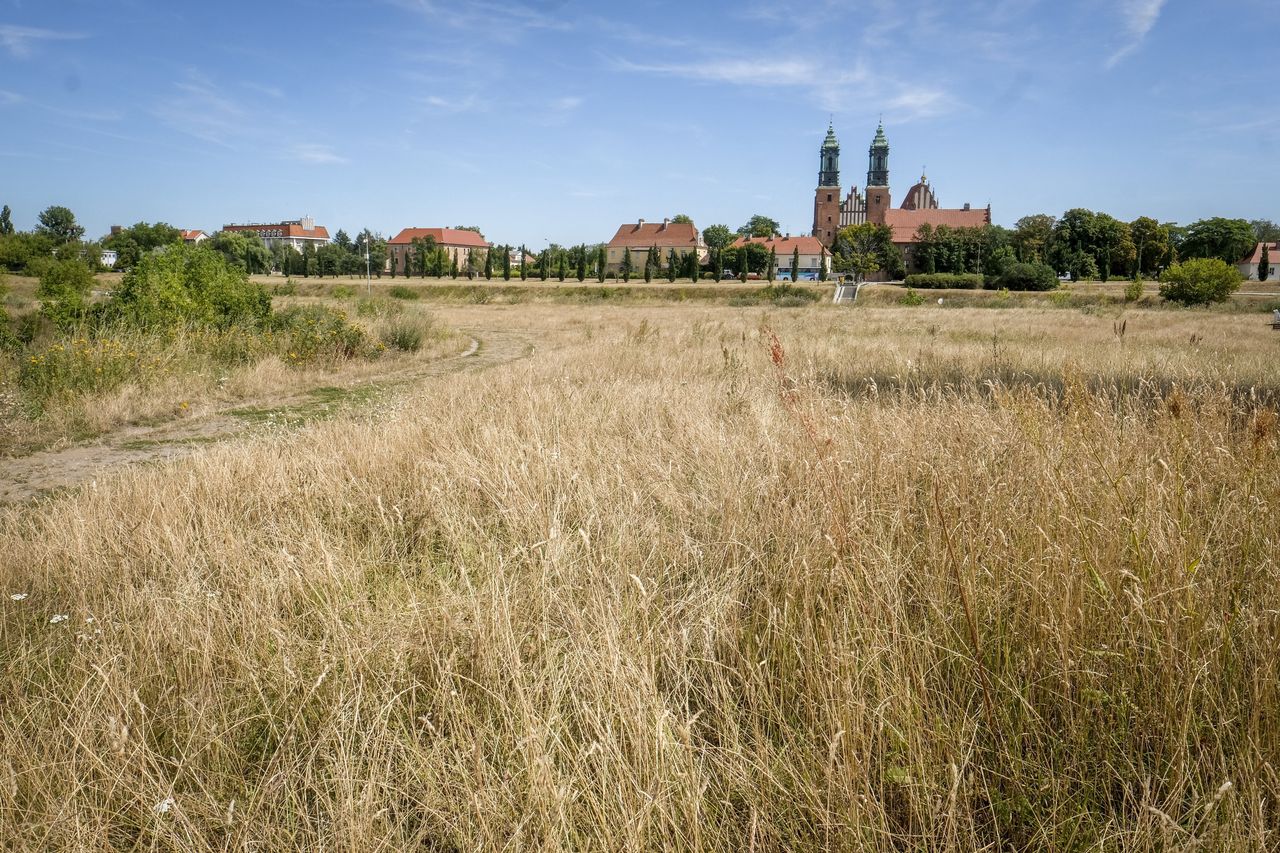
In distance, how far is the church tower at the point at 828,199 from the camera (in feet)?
441

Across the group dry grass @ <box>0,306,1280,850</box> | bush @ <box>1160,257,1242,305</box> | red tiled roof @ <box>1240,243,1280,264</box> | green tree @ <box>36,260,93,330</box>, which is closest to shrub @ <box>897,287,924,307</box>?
bush @ <box>1160,257,1242,305</box>

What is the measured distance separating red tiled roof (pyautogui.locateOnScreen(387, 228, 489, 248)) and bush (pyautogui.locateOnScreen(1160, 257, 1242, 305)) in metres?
115

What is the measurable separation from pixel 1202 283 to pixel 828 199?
10499 centimetres

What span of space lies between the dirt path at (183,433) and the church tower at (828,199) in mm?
130993

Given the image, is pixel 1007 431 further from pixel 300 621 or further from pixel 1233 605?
pixel 300 621

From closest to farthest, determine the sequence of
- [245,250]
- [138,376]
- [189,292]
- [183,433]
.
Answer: [183,433]
[138,376]
[189,292]
[245,250]

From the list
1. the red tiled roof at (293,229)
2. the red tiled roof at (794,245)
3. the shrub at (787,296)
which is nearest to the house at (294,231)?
the red tiled roof at (293,229)

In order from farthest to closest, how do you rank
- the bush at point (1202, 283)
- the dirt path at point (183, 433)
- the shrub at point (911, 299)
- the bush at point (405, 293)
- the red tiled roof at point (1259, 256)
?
the red tiled roof at point (1259, 256), the bush at point (405, 293), the shrub at point (911, 299), the bush at point (1202, 283), the dirt path at point (183, 433)

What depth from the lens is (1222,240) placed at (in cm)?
8406

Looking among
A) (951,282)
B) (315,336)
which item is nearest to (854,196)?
(951,282)

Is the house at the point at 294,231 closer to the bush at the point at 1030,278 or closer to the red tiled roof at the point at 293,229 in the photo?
the red tiled roof at the point at 293,229

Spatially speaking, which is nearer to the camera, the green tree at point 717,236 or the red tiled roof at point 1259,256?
the red tiled roof at point 1259,256

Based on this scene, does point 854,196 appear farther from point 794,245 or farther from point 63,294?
point 63,294

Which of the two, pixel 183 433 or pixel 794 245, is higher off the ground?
pixel 794 245
